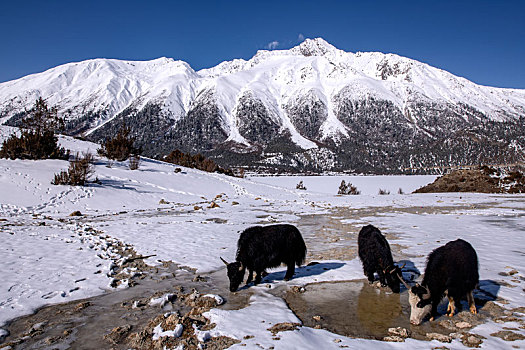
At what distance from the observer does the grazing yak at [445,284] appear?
4.47m

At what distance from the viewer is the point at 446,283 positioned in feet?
15.3

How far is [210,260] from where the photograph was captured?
7.94 metres

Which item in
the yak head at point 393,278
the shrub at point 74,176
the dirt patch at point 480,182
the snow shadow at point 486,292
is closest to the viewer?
the snow shadow at point 486,292

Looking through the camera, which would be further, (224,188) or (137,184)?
(224,188)

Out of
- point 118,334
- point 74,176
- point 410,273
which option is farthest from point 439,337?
point 74,176

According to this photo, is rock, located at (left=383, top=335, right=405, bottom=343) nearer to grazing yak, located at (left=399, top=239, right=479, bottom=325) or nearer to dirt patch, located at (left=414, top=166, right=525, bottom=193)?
grazing yak, located at (left=399, top=239, right=479, bottom=325)

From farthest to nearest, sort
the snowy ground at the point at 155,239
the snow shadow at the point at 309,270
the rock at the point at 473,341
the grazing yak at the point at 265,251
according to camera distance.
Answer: the snow shadow at the point at 309,270, the grazing yak at the point at 265,251, the snowy ground at the point at 155,239, the rock at the point at 473,341

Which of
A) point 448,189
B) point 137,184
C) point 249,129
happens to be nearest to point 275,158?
point 249,129

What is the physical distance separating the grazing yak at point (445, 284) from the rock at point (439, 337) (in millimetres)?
374

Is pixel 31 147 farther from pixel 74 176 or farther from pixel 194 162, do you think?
pixel 194 162

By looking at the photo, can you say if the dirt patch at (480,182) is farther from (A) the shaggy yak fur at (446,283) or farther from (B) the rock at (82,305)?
(B) the rock at (82,305)

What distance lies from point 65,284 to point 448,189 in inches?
1438

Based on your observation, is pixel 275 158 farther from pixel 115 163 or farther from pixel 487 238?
pixel 487 238

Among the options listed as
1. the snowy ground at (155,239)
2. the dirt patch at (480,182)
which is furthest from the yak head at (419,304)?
the dirt patch at (480,182)
